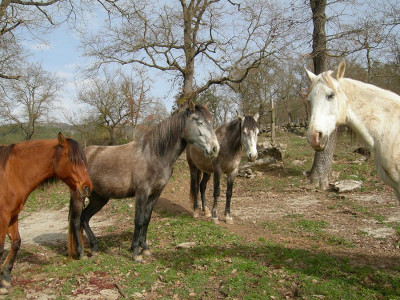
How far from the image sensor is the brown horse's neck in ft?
→ 12.5

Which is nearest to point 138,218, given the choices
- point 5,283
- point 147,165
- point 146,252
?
point 146,252

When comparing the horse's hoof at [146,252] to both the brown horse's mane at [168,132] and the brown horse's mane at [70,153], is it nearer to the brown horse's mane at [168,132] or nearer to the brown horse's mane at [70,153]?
the brown horse's mane at [168,132]

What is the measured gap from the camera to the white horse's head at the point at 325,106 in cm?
279

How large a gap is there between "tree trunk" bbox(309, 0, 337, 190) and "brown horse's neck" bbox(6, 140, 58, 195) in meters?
8.57

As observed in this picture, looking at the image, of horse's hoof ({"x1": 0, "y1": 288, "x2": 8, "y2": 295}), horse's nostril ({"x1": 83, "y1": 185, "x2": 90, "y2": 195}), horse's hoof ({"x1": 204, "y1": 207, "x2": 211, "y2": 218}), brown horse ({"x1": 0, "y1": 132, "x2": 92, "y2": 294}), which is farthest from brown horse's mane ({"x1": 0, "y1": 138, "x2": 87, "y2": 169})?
horse's hoof ({"x1": 204, "y1": 207, "x2": 211, "y2": 218})

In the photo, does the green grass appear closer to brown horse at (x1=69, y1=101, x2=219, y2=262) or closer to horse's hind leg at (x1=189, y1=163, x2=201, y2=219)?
brown horse at (x1=69, y1=101, x2=219, y2=262)

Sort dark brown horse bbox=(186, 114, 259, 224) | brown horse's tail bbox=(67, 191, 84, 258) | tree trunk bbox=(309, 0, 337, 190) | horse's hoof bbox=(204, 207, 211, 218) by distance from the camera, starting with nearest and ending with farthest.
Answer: brown horse's tail bbox=(67, 191, 84, 258), dark brown horse bbox=(186, 114, 259, 224), horse's hoof bbox=(204, 207, 211, 218), tree trunk bbox=(309, 0, 337, 190)

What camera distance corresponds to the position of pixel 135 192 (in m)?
4.89

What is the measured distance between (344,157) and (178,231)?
33.6 ft

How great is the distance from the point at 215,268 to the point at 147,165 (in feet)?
6.34

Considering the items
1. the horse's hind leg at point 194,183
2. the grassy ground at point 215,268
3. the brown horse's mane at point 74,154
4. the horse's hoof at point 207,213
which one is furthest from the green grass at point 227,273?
the horse's hind leg at point 194,183

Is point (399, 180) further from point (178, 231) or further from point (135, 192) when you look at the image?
point (178, 231)

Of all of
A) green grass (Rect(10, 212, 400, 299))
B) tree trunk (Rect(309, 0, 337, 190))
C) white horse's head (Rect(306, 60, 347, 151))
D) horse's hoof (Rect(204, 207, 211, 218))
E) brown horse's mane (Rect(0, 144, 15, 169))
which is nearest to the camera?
white horse's head (Rect(306, 60, 347, 151))

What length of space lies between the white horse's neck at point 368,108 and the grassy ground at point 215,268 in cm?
77
